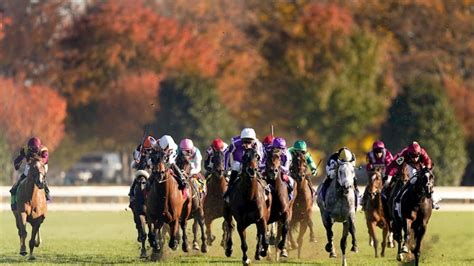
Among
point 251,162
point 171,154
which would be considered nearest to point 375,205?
point 171,154

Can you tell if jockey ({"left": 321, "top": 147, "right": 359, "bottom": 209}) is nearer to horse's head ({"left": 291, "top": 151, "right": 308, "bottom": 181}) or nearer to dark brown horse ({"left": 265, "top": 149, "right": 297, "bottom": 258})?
dark brown horse ({"left": 265, "top": 149, "right": 297, "bottom": 258})

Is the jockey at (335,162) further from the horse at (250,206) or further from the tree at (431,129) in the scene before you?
the tree at (431,129)

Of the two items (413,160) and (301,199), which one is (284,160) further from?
(301,199)

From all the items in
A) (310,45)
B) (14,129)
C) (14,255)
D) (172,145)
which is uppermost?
(310,45)

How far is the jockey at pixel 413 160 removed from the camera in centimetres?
2286

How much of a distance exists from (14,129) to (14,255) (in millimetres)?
37138

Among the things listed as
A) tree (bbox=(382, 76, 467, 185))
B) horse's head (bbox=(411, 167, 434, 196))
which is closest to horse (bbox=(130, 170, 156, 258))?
horse's head (bbox=(411, 167, 434, 196))

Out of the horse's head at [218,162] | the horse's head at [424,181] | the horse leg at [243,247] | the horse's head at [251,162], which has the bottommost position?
the horse leg at [243,247]

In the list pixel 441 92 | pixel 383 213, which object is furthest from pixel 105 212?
pixel 383 213

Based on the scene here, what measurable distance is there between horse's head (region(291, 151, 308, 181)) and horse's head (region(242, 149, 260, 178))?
12.3 ft

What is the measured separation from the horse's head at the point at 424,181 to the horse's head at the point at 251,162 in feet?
9.03

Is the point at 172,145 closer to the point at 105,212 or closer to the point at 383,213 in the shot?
the point at 383,213

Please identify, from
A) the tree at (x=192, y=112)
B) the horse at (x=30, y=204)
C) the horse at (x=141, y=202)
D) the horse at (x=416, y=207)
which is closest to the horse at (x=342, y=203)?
the horse at (x=416, y=207)

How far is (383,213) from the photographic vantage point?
25.5 meters
